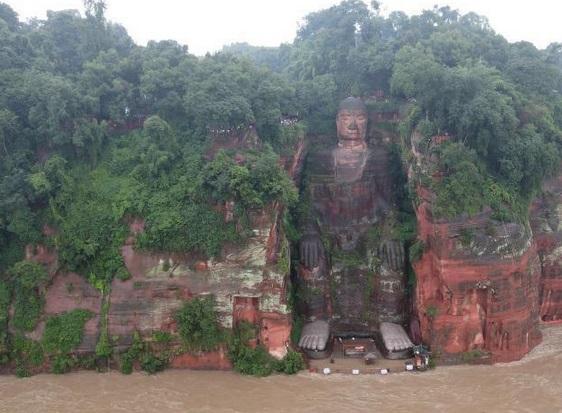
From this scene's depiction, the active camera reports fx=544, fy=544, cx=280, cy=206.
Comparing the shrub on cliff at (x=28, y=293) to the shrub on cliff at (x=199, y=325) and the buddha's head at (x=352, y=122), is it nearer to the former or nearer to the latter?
the shrub on cliff at (x=199, y=325)

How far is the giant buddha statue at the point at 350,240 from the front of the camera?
2797 cm

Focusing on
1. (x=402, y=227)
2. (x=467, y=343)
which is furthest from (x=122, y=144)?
(x=467, y=343)

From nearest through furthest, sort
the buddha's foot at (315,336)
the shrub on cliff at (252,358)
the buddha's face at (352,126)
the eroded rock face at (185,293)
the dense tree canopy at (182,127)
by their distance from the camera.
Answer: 1. the shrub on cliff at (252,358)
2. the eroded rock face at (185,293)
3. the dense tree canopy at (182,127)
4. the buddha's foot at (315,336)
5. the buddha's face at (352,126)

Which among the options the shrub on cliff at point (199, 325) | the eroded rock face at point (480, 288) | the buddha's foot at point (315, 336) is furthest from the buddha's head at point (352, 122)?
the shrub on cliff at point (199, 325)

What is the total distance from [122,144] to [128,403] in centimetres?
1272

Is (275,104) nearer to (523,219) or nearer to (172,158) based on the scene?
(172,158)

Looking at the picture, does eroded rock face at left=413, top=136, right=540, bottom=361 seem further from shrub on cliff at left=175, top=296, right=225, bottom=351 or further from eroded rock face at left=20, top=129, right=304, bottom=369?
shrub on cliff at left=175, top=296, right=225, bottom=351

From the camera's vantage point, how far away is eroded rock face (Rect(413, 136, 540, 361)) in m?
23.5

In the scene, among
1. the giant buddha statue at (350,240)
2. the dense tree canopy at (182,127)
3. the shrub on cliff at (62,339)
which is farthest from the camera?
the giant buddha statue at (350,240)

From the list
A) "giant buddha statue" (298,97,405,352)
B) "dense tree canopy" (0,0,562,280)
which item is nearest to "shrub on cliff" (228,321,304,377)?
"giant buddha statue" (298,97,405,352)

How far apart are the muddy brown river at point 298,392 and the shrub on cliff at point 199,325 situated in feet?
4.11

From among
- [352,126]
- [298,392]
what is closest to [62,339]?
[298,392]

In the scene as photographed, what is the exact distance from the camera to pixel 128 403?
20.8 meters

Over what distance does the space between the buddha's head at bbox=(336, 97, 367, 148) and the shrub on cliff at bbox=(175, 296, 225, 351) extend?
478 inches
